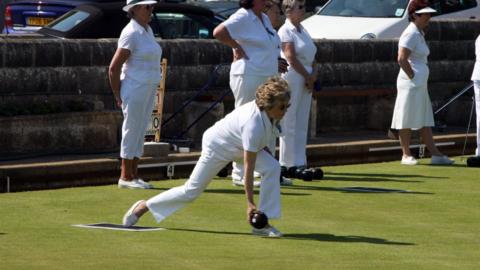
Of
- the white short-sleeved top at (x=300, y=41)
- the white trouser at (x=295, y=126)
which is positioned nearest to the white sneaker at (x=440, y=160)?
the white trouser at (x=295, y=126)

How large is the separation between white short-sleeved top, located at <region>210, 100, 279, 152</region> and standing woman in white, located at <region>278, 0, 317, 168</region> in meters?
3.76

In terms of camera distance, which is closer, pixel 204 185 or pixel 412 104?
pixel 204 185

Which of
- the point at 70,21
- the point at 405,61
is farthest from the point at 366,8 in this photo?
the point at 405,61

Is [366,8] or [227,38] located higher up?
[227,38]

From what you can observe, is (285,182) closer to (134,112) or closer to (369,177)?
(369,177)

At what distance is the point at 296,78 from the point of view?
14.8m

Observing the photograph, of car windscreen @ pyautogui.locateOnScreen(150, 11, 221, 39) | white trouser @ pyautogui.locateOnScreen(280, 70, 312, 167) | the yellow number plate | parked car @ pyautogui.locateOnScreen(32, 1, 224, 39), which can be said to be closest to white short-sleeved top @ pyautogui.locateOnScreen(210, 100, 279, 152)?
white trouser @ pyautogui.locateOnScreen(280, 70, 312, 167)

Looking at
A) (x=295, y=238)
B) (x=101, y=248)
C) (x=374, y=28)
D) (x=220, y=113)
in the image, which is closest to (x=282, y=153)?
(x=220, y=113)

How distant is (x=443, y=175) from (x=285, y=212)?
3.97 m

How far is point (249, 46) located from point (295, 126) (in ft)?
5.10

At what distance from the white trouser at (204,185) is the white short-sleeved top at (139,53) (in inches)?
112

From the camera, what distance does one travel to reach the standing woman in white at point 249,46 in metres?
13.7

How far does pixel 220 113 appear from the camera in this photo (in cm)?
1797

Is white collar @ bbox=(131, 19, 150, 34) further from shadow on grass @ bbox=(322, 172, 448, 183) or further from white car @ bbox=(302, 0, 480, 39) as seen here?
white car @ bbox=(302, 0, 480, 39)
